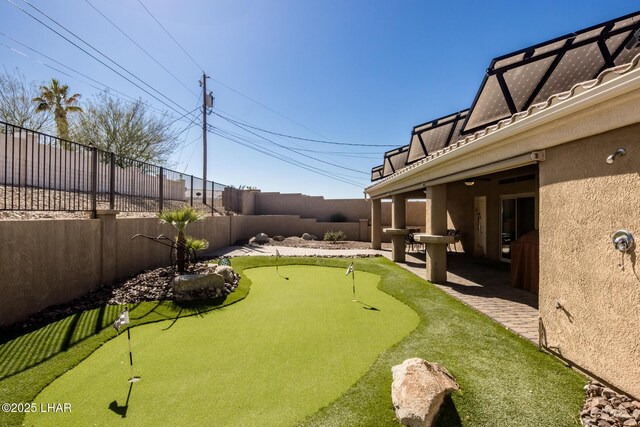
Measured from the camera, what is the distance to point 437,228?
314 inches

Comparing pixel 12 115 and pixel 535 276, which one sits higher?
pixel 12 115

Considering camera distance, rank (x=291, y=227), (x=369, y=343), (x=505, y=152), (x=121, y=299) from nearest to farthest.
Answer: (x=369, y=343), (x=505, y=152), (x=121, y=299), (x=291, y=227)

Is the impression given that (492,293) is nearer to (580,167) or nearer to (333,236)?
(580,167)

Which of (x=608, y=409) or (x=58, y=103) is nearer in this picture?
(x=608, y=409)

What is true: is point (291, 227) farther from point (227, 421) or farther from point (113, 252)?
point (227, 421)

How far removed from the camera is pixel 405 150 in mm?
15555

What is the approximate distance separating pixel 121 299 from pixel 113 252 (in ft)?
5.67

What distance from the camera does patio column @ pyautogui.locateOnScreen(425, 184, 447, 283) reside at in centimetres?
797

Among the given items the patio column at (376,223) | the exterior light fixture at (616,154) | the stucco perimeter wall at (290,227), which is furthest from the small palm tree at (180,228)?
the stucco perimeter wall at (290,227)

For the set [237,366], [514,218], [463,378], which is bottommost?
[237,366]

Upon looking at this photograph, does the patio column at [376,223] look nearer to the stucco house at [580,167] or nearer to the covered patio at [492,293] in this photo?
the covered patio at [492,293]

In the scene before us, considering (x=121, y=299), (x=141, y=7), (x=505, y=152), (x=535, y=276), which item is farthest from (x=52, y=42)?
(x=535, y=276)

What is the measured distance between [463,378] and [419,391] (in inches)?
39.7

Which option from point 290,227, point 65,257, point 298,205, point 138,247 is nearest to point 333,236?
point 290,227
